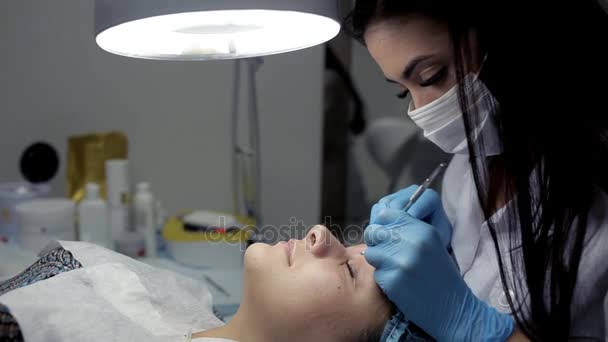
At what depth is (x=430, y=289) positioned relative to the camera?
0.95 metres

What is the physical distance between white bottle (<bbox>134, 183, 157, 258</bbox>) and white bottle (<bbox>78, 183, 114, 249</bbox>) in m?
0.10

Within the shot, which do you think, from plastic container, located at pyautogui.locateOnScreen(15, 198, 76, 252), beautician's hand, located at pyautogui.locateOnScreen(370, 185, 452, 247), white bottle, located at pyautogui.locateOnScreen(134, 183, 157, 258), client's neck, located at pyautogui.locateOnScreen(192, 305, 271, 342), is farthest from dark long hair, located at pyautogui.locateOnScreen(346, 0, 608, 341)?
plastic container, located at pyautogui.locateOnScreen(15, 198, 76, 252)

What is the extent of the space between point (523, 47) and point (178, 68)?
3.93 feet

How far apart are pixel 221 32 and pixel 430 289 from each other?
1.91 ft

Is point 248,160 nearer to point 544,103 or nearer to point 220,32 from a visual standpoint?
point 220,32

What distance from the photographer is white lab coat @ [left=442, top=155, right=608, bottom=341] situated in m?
0.96

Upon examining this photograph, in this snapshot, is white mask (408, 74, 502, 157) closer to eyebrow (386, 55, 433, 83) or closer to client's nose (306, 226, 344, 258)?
eyebrow (386, 55, 433, 83)

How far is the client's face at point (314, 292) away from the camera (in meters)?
0.99

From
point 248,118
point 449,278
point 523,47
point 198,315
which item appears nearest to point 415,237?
point 449,278

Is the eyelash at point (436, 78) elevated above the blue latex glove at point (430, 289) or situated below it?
above

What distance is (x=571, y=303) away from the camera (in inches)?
37.8

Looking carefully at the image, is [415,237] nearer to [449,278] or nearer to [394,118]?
[449,278]

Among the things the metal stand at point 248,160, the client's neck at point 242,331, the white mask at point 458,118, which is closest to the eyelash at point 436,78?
the white mask at point 458,118

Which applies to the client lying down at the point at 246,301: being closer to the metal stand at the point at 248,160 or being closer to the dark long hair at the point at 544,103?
the dark long hair at the point at 544,103
